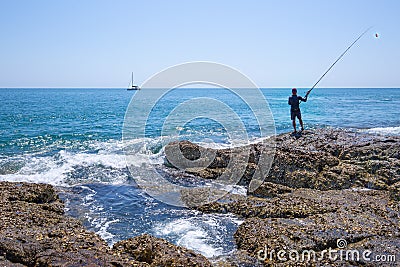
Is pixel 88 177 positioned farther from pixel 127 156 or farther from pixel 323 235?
pixel 323 235

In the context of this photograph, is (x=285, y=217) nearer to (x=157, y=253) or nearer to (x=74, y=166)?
(x=157, y=253)

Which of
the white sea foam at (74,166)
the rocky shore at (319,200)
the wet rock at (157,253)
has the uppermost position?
the rocky shore at (319,200)

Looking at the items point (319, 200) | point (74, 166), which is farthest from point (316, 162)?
point (74, 166)

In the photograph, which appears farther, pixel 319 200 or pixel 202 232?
pixel 319 200

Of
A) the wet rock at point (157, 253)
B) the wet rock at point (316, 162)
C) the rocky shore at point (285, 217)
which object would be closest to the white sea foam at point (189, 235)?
the rocky shore at point (285, 217)

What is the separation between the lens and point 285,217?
754 cm

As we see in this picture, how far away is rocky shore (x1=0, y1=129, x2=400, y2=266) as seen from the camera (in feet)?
17.9

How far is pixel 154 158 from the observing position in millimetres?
16703

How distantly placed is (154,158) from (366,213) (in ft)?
37.6

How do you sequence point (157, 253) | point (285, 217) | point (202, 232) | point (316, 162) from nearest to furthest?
point (157, 253) → point (285, 217) → point (202, 232) → point (316, 162)

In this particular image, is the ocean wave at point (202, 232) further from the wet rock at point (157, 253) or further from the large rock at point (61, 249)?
the large rock at point (61, 249)

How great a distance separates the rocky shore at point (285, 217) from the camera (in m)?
5.45

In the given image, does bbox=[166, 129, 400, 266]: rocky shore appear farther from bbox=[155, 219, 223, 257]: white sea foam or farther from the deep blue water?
the deep blue water

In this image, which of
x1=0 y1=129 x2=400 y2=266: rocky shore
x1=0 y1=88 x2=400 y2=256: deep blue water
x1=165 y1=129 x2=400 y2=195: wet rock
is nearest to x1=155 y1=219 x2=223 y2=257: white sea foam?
x1=0 y1=88 x2=400 y2=256: deep blue water
